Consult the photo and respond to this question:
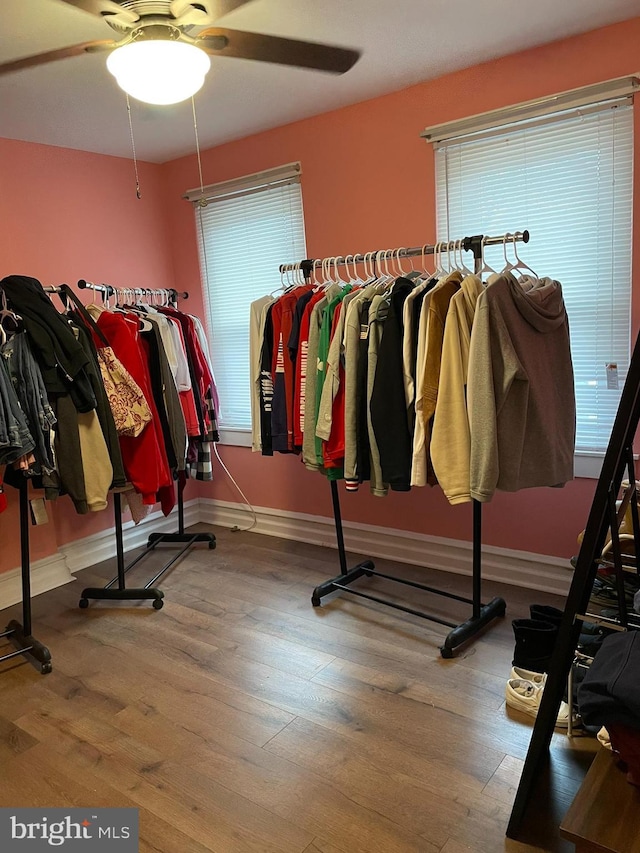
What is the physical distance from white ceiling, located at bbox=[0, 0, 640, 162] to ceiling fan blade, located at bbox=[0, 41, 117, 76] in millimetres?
254

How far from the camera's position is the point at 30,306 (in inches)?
102

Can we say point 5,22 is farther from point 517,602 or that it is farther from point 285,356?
point 517,602

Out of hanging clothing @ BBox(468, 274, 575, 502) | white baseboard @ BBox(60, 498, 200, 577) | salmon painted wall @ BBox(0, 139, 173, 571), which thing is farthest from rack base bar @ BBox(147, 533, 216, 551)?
hanging clothing @ BBox(468, 274, 575, 502)

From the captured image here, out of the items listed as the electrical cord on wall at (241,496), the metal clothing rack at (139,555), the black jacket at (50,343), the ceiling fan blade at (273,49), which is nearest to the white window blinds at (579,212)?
the ceiling fan blade at (273,49)

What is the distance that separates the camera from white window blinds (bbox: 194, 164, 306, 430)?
368cm

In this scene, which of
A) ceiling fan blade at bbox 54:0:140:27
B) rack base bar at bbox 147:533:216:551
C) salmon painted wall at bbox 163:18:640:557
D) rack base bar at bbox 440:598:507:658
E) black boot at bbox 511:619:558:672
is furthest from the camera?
rack base bar at bbox 147:533:216:551

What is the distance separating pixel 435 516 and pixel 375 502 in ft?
1.22

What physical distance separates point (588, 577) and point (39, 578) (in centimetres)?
287

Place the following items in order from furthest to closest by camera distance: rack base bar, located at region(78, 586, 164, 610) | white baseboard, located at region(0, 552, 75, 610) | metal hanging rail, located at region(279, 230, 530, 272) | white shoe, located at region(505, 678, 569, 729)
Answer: white baseboard, located at region(0, 552, 75, 610)
rack base bar, located at region(78, 586, 164, 610)
metal hanging rail, located at region(279, 230, 530, 272)
white shoe, located at region(505, 678, 569, 729)

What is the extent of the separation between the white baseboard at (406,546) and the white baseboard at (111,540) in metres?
0.23

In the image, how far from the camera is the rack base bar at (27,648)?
2635 millimetres

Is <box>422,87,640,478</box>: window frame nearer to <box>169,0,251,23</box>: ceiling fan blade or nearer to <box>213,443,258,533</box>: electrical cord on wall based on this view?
<box>169,0,251,23</box>: ceiling fan blade

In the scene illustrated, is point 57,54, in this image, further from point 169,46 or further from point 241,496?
point 241,496

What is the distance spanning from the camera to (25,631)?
110 inches
